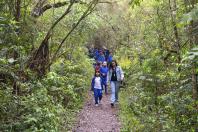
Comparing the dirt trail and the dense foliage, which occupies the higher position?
the dense foliage

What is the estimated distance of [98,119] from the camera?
13.7 metres

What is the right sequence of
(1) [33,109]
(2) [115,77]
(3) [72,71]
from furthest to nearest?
(3) [72,71]
(2) [115,77]
(1) [33,109]


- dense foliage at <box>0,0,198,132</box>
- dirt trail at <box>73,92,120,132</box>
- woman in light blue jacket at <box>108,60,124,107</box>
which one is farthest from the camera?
woman in light blue jacket at <box>108,60,124,107</box>

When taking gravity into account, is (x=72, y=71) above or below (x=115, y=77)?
below

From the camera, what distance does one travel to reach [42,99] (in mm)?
10695

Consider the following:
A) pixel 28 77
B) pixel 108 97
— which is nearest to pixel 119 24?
pixel 108 97

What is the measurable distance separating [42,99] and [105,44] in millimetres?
35453

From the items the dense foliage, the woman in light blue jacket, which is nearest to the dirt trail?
the dense foliage

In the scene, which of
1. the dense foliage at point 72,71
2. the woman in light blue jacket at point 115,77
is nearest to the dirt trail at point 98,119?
the dense foliage at point 72,71

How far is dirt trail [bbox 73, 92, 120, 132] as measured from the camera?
12.2 metres

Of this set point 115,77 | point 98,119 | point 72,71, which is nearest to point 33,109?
point 98,119

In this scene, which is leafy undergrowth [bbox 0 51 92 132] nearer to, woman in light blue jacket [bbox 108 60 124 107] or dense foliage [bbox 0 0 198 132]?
dense foliage [bbox 0 0 198 132]

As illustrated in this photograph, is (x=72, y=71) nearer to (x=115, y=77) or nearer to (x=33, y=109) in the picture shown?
(x=115, y=77)

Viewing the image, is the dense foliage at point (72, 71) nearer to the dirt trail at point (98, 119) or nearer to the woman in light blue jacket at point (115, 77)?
the dirt trail at point (98, 119)
